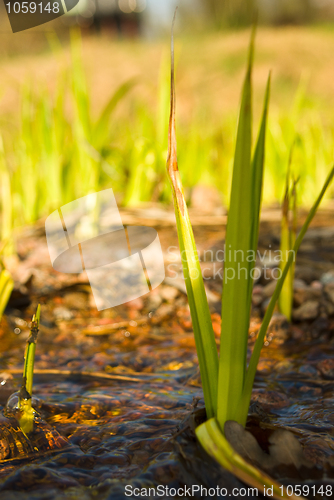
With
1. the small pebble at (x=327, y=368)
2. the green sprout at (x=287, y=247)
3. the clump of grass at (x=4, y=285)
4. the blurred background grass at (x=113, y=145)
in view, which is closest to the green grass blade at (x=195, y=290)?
the blurred background grass at (x=113, y=145)

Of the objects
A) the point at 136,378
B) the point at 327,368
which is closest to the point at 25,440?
the point at 136,378

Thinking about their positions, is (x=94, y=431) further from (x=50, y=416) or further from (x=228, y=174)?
(x=228, y=174)

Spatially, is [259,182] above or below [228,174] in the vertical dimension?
above

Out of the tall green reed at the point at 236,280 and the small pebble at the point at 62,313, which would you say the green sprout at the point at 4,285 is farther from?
the tall green reed at the point at 236,280

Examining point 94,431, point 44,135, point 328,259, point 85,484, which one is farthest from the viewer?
point 44,135

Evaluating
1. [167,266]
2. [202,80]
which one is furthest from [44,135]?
[202,80]

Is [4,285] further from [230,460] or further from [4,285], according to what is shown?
[230,460]
